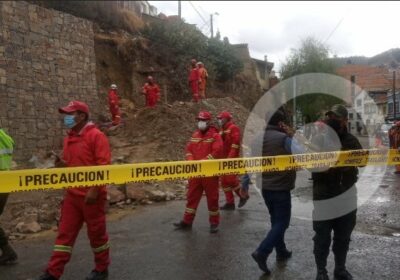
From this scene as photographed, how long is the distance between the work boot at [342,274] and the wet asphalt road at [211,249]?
0.72 feet

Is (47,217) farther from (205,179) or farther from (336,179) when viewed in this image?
(336,179)

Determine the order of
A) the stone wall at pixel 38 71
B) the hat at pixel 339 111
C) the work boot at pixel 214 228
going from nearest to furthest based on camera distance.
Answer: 1. the hat at pixel 339 111
2. the work boot at pixel 214 228
3. the stone wall at pixel 38 71

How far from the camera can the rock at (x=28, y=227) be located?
292 inches

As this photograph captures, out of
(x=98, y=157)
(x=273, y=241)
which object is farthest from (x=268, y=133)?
(x=98, y=157)

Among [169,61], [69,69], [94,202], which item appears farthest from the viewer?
[169,61]

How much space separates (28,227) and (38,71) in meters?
7.92

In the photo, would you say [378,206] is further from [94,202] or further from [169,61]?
[169,61]

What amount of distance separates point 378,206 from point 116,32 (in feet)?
59.6

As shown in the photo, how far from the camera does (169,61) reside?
25.5m

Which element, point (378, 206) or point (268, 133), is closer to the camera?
point (268, 133)

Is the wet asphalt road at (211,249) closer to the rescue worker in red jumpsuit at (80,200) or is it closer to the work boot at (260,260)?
the work boot at (260,260)

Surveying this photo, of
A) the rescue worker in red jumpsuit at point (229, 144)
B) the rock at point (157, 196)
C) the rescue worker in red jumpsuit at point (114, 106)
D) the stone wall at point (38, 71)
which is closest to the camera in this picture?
the rescue worker in red jumpsuit at point (229, 144)

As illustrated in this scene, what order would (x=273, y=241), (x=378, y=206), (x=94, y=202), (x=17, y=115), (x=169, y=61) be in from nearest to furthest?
(x=94, y=202) → (x=273, y=241) → (x=378, y=206) → (x=17, y=115) → (x=169, y=61)

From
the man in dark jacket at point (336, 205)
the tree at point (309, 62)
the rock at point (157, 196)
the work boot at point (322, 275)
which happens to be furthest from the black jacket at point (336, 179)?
the tree at point (309, 62)
